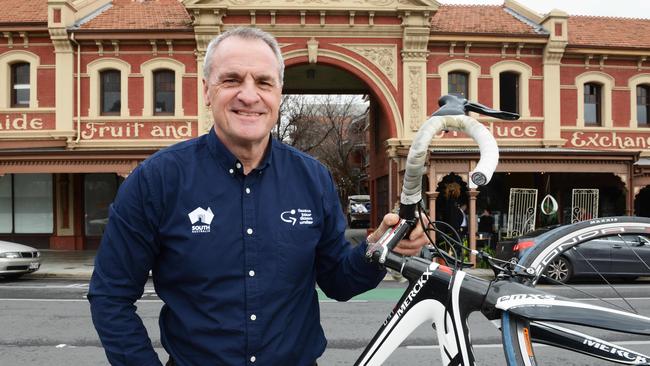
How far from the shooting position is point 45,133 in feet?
62.2

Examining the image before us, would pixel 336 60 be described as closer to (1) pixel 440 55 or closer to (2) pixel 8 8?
(1) pixel 440 55

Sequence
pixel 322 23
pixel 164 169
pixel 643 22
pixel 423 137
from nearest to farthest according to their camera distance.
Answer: pixel 423 137, pixel 164 169, pixel 322 23, pixel 643 22

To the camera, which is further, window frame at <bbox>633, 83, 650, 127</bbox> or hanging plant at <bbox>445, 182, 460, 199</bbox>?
window frame at <bbox>633, 83, 650, 127</bbox>

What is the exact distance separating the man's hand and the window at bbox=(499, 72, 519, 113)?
18.8 m

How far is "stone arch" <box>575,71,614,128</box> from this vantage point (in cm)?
2003

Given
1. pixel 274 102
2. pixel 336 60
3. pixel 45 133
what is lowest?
pixel 274 102

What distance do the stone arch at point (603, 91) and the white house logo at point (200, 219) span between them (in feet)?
66.9

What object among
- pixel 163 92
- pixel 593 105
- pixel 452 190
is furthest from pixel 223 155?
pixel 593 105

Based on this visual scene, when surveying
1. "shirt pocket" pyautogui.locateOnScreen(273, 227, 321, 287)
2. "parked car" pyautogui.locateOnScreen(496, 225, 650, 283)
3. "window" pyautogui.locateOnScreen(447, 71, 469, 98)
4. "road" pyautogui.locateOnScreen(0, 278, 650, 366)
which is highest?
"window" pyautogui.locateOnScreen(447, 71, 469, 98)

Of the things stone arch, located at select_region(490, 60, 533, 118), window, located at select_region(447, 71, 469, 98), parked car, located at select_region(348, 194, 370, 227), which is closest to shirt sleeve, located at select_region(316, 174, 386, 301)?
window, located at select_region(447, 71, 469, 98)

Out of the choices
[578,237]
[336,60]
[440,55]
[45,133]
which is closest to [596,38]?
[440,55]

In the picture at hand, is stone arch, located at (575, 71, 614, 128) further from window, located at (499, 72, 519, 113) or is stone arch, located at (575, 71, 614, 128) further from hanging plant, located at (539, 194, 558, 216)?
hanging plant, located at (539, 194, 558, 216)

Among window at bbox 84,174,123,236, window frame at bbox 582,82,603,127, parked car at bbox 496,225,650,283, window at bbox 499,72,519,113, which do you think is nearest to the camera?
parked car at bbox 496,225,650,283

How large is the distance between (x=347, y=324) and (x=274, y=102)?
21.0 ft
